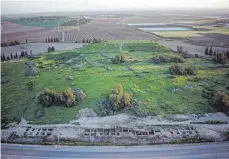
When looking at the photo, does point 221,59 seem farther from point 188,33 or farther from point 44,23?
point 44,23

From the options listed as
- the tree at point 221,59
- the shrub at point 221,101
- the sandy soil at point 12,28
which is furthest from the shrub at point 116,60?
the sandy soil at point 12,28

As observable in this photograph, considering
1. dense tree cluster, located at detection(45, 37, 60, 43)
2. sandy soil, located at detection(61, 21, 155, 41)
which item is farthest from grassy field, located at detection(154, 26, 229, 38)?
dense tree cluster, located at detection(45, 37, 60, 43)

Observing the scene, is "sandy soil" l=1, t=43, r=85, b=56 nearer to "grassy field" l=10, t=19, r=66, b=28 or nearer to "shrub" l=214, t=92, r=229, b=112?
"grassy field" l=10, t=19, r=66, b=28

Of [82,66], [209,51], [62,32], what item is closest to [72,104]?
[82,66]

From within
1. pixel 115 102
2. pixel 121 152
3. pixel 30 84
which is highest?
pixel 30 84

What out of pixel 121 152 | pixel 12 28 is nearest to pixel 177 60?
pixel 121 152

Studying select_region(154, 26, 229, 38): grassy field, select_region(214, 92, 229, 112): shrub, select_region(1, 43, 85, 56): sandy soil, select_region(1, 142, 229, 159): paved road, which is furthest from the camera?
select_region(1, 43, 85, 56): sandy soil

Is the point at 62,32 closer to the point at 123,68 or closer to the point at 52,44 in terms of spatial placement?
the point at 52,44
